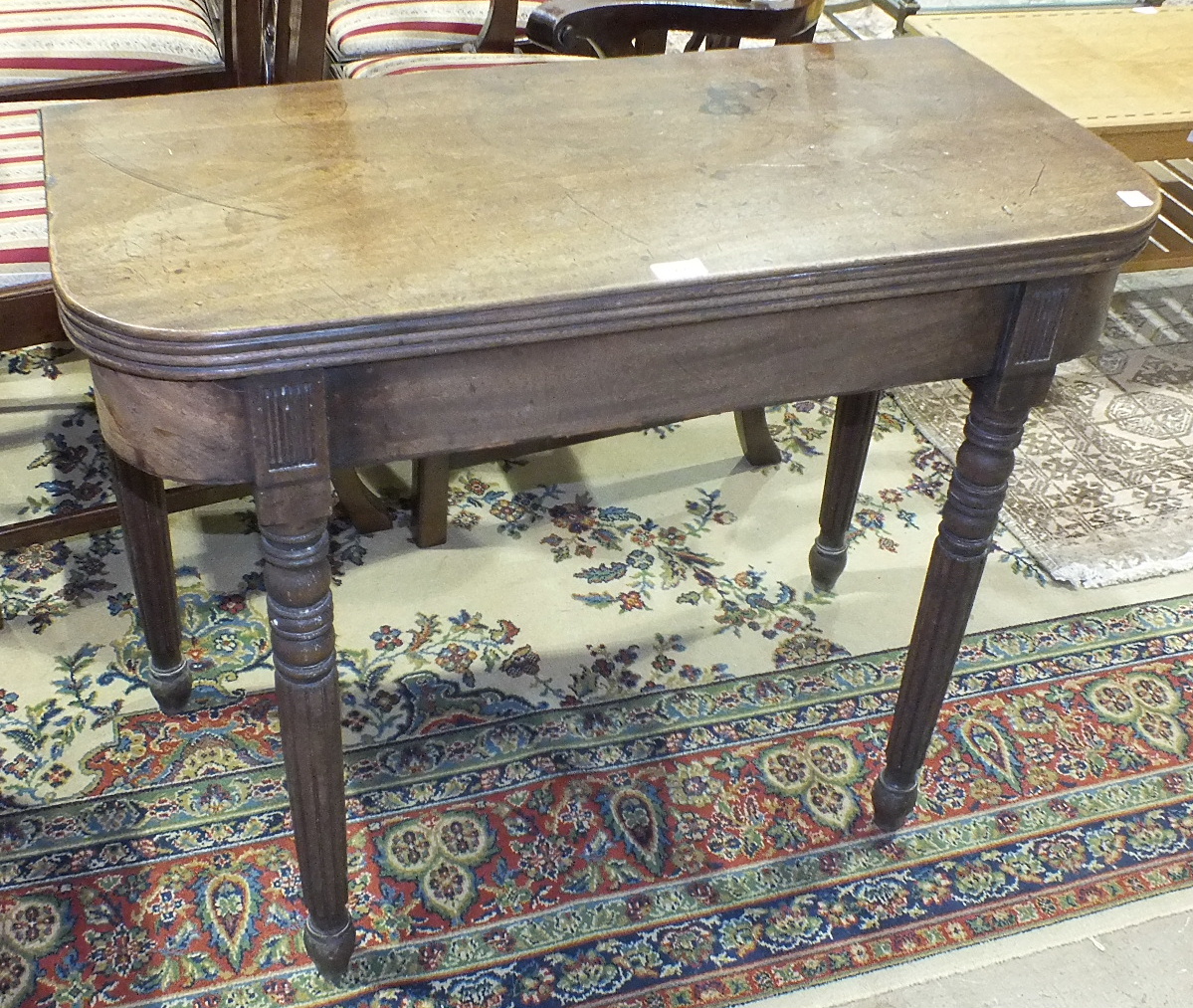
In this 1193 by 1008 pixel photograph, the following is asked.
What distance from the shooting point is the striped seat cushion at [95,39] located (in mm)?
1795

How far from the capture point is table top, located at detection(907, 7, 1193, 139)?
2.14 m

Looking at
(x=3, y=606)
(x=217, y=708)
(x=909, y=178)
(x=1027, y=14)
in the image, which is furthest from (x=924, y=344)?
(x=1027, y=14)

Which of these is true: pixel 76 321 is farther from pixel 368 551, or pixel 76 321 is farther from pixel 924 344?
pixel 368 551

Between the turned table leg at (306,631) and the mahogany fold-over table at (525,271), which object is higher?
the mahogany fold-over table at (525,271)

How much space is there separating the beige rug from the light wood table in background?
0.18 metres

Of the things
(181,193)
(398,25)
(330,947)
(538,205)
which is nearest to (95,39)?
(398,25)

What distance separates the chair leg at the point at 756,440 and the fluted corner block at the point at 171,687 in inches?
37.0

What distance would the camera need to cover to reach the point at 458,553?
185 centimetres

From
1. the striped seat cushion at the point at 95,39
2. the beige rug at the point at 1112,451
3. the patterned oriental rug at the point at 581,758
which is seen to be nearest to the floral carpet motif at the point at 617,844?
the patterned oriental rug at the point at 581,758

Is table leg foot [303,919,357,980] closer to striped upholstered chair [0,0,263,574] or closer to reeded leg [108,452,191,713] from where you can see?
reeded leg [108,452,191,713]

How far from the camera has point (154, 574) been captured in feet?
4.63

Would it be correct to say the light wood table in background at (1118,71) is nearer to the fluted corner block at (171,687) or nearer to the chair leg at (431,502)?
the chair leg at (431,502)

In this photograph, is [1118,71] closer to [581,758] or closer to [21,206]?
[581,758]

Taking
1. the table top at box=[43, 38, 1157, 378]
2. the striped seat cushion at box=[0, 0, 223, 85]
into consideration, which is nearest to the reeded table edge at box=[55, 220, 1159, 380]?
the table top at box=[43, 38, 1157, 378]
